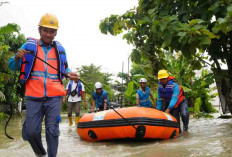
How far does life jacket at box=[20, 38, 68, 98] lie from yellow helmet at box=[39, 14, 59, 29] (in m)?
0.27

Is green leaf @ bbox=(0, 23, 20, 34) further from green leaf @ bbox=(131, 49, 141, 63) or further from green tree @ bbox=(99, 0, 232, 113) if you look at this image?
green leaf @ bbox=(131, 49, 141, 63)

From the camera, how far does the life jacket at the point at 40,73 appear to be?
10.9 ft

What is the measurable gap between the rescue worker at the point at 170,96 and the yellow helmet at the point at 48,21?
3365 mm

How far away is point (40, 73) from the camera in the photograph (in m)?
3.36

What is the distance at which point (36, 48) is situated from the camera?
3387 millimetres

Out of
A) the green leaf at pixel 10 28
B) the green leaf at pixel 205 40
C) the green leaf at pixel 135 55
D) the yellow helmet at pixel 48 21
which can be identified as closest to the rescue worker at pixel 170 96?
the green leaf at pixel 135 55

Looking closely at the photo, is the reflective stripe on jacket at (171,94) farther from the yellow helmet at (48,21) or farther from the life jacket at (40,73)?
the yellow helmet at (48,21)

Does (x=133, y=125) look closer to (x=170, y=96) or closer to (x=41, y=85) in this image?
(x=170, y=96)

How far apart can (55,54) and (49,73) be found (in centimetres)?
26

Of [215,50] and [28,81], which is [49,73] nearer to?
[28,81]

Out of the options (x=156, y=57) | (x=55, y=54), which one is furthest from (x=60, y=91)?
(x=156, y=57)

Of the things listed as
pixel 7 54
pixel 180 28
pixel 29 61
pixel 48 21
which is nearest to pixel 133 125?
pixel 180 28

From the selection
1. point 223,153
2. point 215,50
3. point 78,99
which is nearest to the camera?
point 223,153

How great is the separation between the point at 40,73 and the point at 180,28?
216 cm
